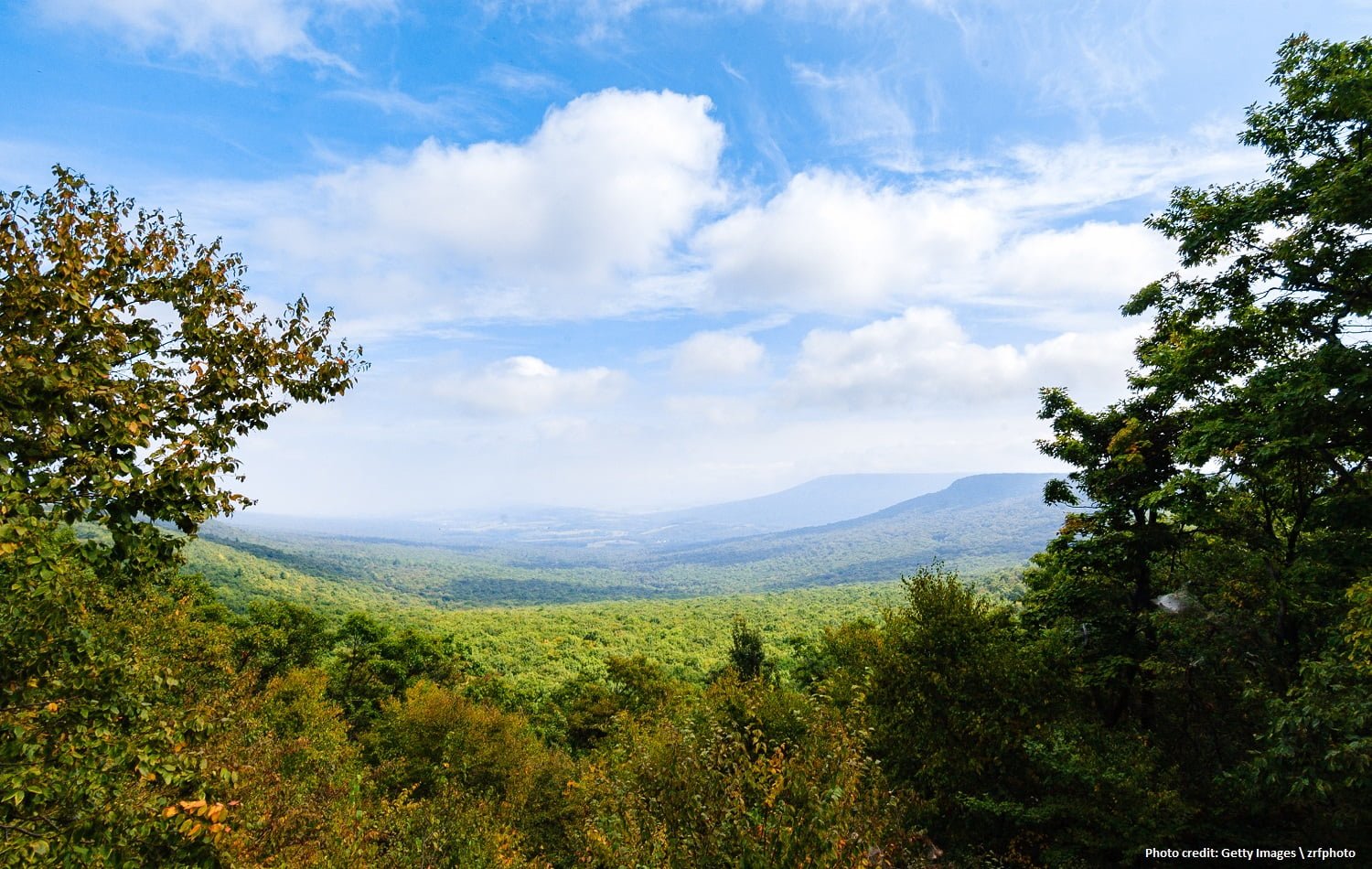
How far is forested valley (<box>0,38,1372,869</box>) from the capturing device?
5172 mm

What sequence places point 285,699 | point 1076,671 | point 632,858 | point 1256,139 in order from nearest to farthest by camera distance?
point 632,858 → point 1256,139 → point 1076,671 → point 285,699

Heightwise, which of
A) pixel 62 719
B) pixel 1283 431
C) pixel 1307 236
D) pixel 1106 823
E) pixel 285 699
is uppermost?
pixel 1307 236

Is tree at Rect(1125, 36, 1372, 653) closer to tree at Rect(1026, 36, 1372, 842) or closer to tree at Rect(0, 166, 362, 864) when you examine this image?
tree at Rect(1026, 36, 1372, 842)

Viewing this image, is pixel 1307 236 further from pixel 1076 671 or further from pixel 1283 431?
pixel 1076 671

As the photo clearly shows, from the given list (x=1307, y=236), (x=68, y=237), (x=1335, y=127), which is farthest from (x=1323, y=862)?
(x=68, y=237)

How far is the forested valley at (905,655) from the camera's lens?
5.17 metres

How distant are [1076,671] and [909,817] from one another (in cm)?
700

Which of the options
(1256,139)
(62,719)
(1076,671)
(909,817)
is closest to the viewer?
(62,719)

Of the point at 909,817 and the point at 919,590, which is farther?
the point at 919,590

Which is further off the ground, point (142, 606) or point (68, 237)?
point (68, 237)

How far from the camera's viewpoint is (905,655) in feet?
57.8

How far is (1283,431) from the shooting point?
11.4 metres

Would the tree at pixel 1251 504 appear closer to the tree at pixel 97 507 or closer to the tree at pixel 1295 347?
the tree at pixel 1295 347

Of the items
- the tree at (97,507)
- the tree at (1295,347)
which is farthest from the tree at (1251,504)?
the tree at (97,507)
